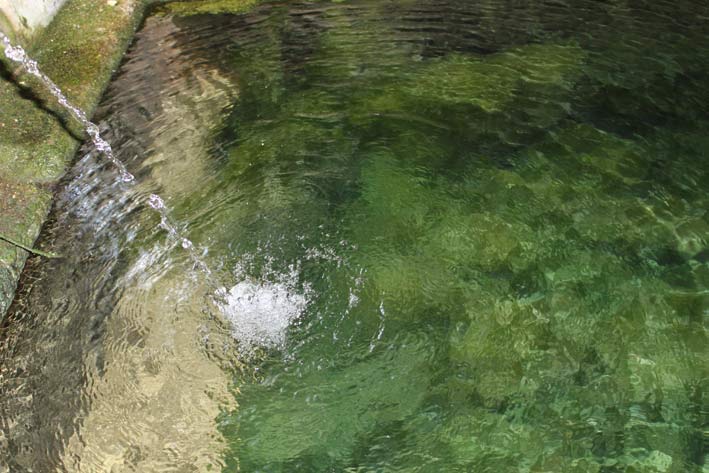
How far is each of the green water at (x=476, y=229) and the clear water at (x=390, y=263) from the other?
1cm

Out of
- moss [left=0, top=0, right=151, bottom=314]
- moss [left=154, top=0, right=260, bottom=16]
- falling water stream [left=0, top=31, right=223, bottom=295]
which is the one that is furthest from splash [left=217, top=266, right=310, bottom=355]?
moss [left=154, top=0, right=260, bottom=16]

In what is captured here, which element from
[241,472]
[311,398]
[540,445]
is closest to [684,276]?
[540,445]

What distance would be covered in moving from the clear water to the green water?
0.01 meters

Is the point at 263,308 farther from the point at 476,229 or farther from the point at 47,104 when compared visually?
the point at 47,104

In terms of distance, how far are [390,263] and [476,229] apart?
51cm

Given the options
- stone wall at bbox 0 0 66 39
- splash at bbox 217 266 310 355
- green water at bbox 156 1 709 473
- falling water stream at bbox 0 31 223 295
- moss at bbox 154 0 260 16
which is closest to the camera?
green water at bbox 156 1 709 473

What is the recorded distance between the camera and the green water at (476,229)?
8.35ft

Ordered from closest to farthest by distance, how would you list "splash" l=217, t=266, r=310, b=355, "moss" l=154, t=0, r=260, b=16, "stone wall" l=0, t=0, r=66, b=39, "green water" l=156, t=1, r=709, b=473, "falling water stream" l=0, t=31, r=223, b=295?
"green water" l=156, t=1, r=709, b=473 → "splash" l=217, t=266, r=310, b=355 → "falling water stream" l=0, t=31, r=223, b=295 → "stone wall" l=0, t=0, r=66, b=39 → "moss" l=154, t=0, r=260, b=16

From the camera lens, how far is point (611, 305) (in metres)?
2.95

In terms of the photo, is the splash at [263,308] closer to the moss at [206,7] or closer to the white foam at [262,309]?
the white foam at [262,309]

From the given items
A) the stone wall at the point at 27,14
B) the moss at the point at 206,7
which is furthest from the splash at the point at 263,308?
the moss at the point at 206,7

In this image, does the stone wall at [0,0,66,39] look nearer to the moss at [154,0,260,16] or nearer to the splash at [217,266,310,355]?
the moss at [154,0,260,16]

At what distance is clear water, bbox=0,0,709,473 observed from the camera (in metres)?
2.56

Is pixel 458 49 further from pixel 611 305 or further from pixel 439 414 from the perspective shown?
pixel 439 414
